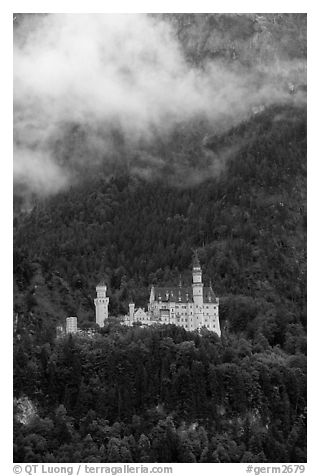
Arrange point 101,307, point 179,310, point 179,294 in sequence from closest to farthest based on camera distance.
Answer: point 179,310 < point 101,307 < point 179,294

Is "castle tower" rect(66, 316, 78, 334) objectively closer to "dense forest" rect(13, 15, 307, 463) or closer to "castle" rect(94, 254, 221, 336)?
"dense forest" rect(13, 15, 307, 463)

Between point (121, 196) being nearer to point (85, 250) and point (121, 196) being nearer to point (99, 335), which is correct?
point (85, 250)

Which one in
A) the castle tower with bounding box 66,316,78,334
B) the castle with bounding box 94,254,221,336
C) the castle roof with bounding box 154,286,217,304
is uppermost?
the castle roof with bounding box 154,286,217,304

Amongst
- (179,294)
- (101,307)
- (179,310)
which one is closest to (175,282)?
(179,294)

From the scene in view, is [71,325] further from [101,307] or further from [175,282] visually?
[175,282]

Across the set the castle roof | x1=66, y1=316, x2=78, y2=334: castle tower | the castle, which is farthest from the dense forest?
the castle roof

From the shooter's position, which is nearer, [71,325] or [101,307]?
[71,325]

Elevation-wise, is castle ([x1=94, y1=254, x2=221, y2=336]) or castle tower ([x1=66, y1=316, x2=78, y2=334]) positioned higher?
castle ([x1=94, y1=254, x2=221, y2=336])

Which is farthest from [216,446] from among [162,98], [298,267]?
[162,98]
